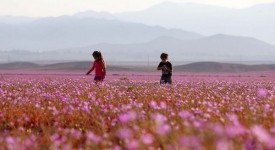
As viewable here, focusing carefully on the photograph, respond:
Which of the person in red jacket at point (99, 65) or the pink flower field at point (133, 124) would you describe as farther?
the person in red jacket at point (99, 65)

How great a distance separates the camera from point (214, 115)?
262 inches


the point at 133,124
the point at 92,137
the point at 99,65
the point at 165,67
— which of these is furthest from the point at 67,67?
the point at 92,137

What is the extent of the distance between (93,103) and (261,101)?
10.2ft

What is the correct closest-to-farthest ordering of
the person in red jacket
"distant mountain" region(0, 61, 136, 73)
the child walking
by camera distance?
the person in red jacket → the child walking → "distant mountain" region(0, 61, 136, 73)

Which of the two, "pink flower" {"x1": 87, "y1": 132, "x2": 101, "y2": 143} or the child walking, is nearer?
"pink flower" {"x1": 87, "y1": 132, "x2": 101, "y2": 143}

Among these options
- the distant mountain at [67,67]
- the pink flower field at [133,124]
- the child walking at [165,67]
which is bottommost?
the distant mountain at [67,67]

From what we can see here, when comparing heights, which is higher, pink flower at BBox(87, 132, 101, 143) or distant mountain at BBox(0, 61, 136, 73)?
pink flower at BBox(87, 132, 101, 143)

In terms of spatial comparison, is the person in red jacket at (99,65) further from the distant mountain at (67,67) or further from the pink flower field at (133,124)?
the distant mountain at (67,67)

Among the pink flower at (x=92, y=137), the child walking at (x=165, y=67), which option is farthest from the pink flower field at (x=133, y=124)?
the child walking at (x=165, y=67)

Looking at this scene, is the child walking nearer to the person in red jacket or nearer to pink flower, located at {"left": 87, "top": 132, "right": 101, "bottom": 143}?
the person in red jacket

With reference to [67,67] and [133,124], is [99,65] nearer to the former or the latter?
[133,124]

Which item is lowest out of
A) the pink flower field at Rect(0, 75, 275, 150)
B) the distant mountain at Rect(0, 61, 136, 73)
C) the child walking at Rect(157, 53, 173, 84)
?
the distant mountain at Rect(0, 61, 136, 73)

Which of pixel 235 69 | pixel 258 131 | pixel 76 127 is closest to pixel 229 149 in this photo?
pixel 258 131

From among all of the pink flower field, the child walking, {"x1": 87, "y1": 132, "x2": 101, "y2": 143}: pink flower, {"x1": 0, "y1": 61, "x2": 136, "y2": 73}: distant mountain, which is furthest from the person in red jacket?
{"x1": 0, "y1": 61, "x2": 136, "y2": 73}: distant mountain
